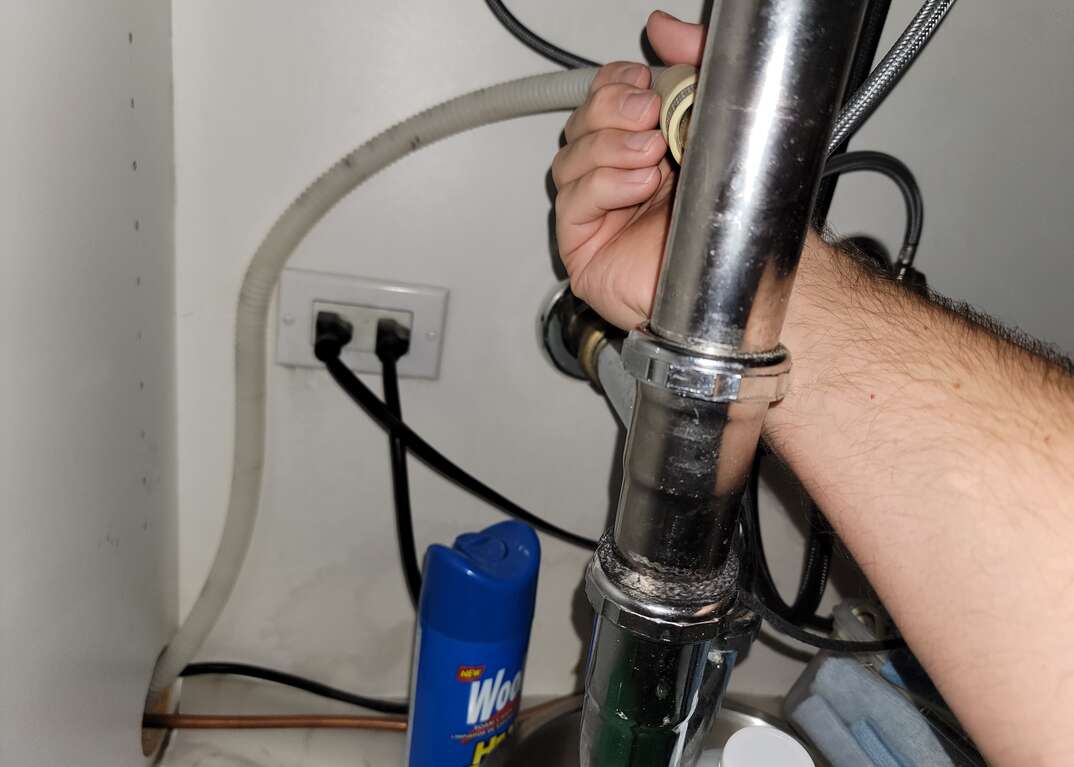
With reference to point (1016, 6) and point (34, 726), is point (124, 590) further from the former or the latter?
point (1016, 6)

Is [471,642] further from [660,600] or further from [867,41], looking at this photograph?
[867,41]

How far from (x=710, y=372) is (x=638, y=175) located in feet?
0.74

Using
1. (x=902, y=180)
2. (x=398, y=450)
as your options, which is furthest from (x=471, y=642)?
(x=902, y=180)

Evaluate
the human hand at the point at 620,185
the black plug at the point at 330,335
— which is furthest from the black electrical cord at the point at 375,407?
the human hand at the point at 620,185

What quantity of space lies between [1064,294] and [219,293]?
0.71 m

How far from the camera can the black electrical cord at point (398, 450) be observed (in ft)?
2.05

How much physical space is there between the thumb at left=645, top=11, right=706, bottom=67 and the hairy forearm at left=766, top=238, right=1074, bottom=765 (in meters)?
0.18

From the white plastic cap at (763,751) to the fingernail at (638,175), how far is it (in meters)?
0.30

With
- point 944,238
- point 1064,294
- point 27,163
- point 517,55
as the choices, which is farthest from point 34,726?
point 1064,294

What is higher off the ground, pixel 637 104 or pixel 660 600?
pixel 637 104

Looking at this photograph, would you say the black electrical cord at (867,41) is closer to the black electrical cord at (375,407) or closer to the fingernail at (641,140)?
the fingernail at (641,140)

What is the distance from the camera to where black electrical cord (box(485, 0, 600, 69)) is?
553mm

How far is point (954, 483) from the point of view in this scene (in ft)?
1.09

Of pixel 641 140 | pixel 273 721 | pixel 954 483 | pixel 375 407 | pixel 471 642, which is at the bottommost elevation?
pixel 273 721
